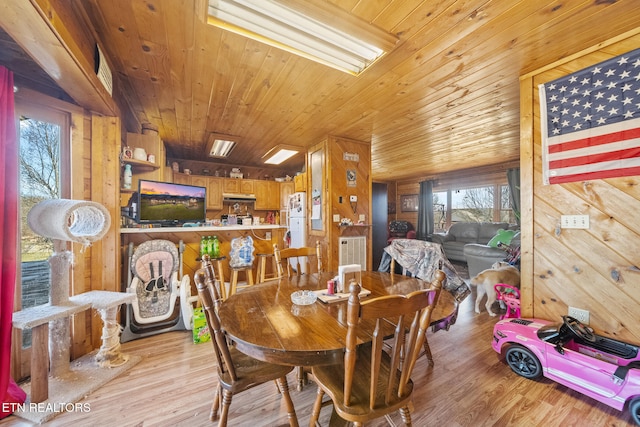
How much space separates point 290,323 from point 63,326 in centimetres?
194

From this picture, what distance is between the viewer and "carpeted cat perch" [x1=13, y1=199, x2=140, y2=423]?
1.53 m

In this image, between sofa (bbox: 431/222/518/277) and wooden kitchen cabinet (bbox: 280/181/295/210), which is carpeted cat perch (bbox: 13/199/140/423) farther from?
sofa (bbox: 431/222/518/277)

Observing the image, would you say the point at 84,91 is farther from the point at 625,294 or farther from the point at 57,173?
the point at 625,294

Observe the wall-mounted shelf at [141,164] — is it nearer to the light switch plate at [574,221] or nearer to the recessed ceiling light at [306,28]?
the recessed ceiling light at [306,28]

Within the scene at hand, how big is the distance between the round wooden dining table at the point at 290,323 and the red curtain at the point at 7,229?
4.74 feet

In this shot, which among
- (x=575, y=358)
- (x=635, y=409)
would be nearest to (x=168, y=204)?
(x=575, y=358)

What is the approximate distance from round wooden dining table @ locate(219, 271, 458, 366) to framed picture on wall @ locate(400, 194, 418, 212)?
261 inches

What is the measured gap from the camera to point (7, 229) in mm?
1552

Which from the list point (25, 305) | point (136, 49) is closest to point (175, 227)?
point (25, 305)

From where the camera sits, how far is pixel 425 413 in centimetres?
153

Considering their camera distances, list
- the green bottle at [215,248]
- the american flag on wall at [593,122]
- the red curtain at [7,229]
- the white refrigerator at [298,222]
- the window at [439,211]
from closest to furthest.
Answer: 1. the red curtain at [7,229]
2. the american flag on wall at [593,122]
3. the green bottle at [215,248]
4. the white refrigerator at [298,222]
5. the window at [439,211]

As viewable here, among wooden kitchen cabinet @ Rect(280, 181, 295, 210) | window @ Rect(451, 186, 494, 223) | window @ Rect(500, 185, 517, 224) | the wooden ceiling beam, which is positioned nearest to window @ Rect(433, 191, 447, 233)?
window @ Rect(451, 186, 494, 223)

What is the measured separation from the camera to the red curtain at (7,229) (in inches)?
58.6

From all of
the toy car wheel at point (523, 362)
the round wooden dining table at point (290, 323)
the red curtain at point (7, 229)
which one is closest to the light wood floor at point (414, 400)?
the toy car wheel at point (523, 362)
